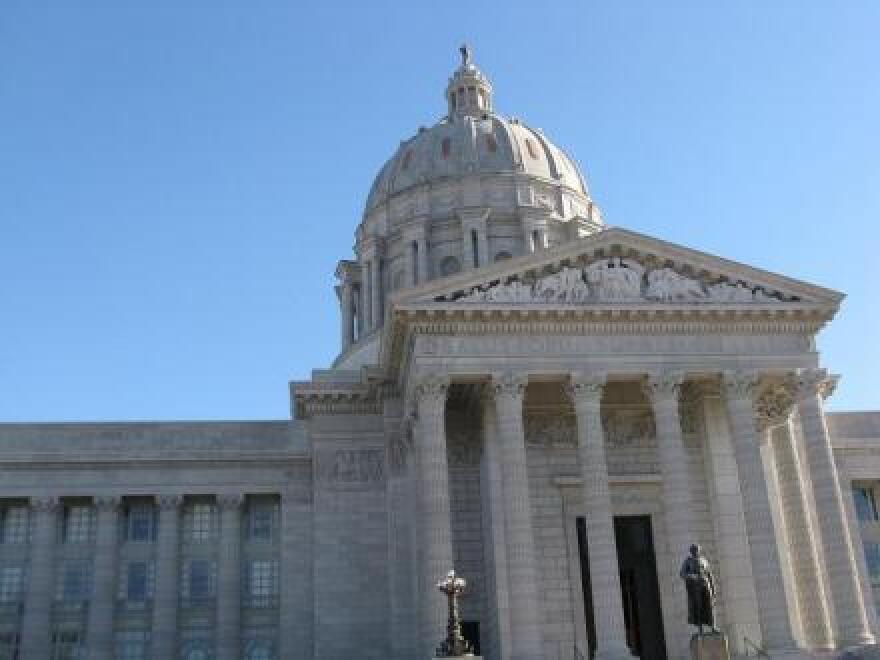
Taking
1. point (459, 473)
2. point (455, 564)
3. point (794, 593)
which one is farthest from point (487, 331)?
point (794, 593)

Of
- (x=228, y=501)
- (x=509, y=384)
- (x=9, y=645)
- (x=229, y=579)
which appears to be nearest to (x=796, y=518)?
(x=509, y=384)

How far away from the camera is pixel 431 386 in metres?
36.2

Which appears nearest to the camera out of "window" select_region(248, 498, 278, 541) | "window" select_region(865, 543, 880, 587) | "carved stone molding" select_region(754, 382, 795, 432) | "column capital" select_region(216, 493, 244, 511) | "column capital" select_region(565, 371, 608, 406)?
"column capital" select_region(565, 371, 608, 406)

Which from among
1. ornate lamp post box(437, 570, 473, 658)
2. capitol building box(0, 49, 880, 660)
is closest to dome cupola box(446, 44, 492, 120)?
capitol building box(0, 49, 880, 660)

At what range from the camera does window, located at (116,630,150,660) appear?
43844mm

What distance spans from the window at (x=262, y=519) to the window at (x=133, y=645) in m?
5.80

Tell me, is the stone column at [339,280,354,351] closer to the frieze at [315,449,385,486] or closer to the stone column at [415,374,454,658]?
the frieze at [315,449,385,486]

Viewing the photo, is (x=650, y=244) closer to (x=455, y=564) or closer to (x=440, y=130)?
(x=455, y=564)

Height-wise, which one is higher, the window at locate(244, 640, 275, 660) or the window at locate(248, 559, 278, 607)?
the window at locate(248, 559, 278, 607)

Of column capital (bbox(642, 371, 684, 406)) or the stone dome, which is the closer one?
column capital (bbox(642, 371, 684, 406))

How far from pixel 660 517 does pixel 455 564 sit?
7.86m

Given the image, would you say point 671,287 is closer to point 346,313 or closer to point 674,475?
point 674,475

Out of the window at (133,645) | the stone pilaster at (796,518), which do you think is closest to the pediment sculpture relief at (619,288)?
the stone pilaster at (796,518)

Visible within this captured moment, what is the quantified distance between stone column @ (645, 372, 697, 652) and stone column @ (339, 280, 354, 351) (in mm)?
24883
